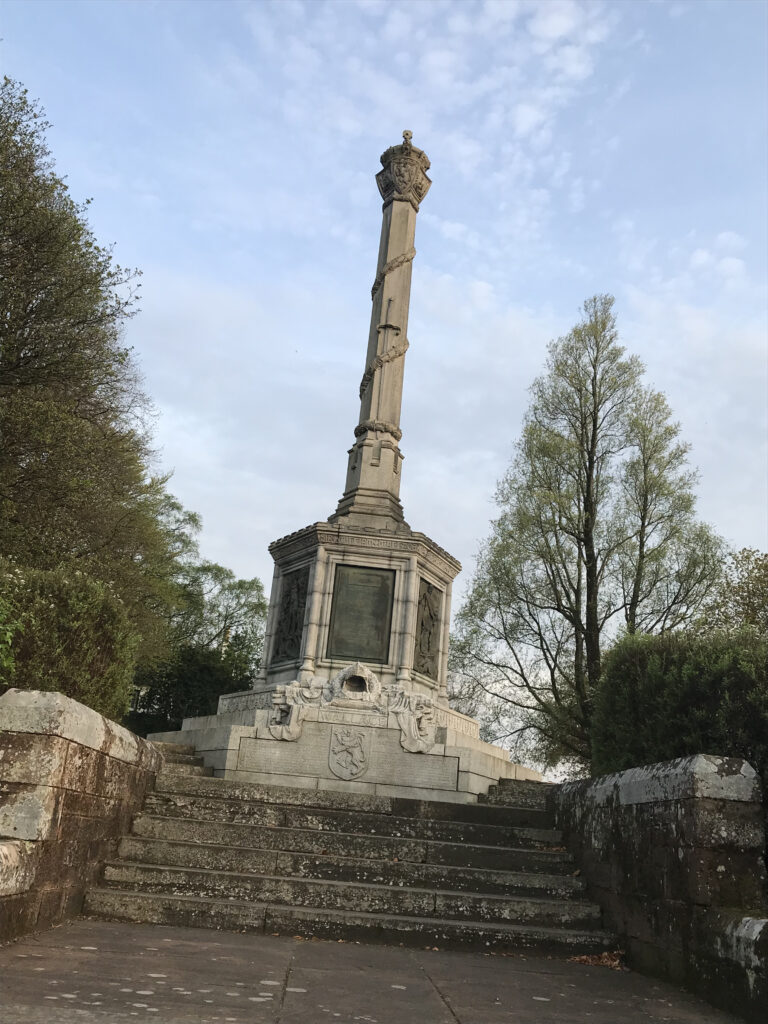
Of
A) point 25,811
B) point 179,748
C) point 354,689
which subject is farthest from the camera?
point 354,689

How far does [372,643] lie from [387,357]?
6.19 m

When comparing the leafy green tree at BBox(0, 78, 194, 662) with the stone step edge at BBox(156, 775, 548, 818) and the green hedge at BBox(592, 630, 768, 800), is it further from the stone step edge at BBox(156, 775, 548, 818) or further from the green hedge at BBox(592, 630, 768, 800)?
the green hedge at BBox(592, 630, 768, 800)

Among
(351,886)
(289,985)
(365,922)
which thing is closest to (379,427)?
(351,886)

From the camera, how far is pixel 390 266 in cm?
1828

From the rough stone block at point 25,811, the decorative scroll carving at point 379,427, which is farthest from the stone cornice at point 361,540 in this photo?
the rough stone block at point 25,811

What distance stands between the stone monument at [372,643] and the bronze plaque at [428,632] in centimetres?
4

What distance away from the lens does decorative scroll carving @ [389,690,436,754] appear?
12492 millimetres

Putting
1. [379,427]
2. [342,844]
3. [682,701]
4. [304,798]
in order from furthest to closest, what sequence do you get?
1. [379,427]
2. [304,798]
3. [342,844]
4. [682,701]

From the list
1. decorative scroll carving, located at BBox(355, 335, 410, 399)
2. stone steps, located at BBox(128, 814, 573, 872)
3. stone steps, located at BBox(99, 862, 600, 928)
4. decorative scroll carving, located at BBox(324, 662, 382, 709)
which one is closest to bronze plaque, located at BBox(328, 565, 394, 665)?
decorative scroll carving, located at BBox(324, 662, 382, 709)

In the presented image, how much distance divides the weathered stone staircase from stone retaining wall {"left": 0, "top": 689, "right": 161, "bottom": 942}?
0.55 meters

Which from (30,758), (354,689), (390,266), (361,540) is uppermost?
(390,266)

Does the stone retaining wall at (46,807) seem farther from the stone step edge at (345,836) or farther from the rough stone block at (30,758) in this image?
the stone step edge at (345,836)

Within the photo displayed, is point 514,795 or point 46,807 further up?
point 514,795

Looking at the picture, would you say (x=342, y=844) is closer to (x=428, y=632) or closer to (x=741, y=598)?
(x=428, y=632)
